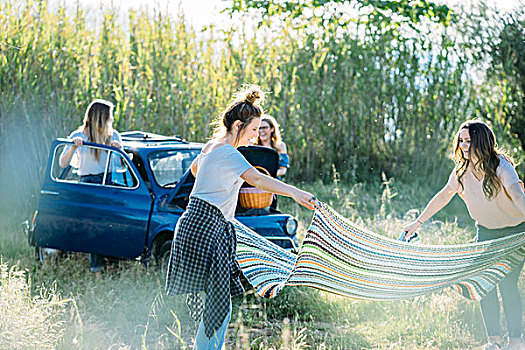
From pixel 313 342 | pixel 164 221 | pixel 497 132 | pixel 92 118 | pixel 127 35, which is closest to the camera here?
pixel 313 342

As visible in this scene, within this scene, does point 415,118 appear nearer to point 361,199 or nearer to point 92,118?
point 361,199

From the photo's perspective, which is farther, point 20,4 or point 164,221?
point 20,4

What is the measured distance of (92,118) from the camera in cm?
716

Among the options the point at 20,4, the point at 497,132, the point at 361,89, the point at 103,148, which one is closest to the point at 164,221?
the point at 103,148

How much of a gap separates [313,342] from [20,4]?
347 inches

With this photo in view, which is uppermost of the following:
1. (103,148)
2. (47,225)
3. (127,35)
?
(127,35)

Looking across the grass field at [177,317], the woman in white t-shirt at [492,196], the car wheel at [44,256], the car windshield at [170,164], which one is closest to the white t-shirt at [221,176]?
the grass field at [177,317]

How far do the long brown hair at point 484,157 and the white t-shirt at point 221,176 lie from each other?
191 centimetres

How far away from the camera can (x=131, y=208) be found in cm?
671

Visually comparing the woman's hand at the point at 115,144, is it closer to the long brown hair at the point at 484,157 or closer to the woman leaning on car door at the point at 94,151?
the woman leaning on car door at the point at 94,151

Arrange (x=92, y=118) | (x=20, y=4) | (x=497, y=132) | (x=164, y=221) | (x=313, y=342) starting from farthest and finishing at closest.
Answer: (x=497, y=132) → (x=20, y=4) → (x=92, y=118) → (x=164, y=221) → (x=313, y=342)

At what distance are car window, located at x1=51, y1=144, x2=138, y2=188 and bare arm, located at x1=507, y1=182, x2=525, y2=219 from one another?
3701 millimetres

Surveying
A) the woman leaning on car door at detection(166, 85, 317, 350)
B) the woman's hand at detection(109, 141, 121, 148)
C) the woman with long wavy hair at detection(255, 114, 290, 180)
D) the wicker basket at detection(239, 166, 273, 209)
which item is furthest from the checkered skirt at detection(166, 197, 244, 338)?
the woman with long wavy hair at detection(255, 114, 290, 180)

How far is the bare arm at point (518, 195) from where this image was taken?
15.8 feet
